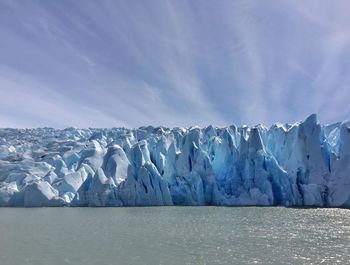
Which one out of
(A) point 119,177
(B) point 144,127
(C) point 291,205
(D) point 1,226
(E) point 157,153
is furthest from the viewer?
(B) point 144,127

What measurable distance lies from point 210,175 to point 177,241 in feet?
68.5

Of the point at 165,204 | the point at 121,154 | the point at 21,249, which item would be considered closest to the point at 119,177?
the point at 121,154

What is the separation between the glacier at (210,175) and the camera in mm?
33844

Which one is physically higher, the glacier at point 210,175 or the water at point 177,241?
the glacier at point 210,175

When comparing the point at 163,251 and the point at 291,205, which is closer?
the point at 163,251

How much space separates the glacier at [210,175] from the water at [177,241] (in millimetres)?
11150

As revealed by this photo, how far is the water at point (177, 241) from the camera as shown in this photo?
12492 mm

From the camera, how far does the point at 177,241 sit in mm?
15602

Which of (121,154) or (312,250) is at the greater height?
(121,154)

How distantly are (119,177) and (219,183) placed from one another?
914 cm

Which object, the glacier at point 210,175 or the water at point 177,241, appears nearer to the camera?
the water at point 177,241

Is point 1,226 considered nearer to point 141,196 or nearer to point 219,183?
point 141,196

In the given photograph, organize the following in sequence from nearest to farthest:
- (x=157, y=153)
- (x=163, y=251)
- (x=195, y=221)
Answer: (x=163, y=251)
(x=195, y=221)
(x=157, y=153)

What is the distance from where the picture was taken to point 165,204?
35.5 metres
